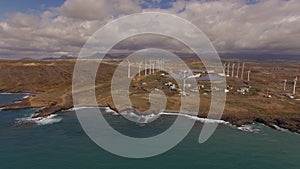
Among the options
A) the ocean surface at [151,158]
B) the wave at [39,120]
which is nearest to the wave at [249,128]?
the ocean surface at [151,158]

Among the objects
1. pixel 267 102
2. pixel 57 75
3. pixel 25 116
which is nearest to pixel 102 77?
pixel 57 75

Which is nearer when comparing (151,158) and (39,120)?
(151,158)

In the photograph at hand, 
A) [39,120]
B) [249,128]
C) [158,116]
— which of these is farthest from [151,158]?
[39,120]

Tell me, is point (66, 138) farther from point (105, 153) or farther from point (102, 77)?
point (102, 77)

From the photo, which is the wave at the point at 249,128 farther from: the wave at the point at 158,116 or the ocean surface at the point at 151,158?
the ocean surface at the point at 151,158

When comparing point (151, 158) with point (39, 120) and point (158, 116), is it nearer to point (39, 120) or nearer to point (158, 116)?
point (158, 116)

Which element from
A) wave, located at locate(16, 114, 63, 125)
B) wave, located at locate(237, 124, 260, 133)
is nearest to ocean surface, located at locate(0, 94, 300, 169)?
wave, located at locate(237, 124, 260, 133)

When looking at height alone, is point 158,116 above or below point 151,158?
above

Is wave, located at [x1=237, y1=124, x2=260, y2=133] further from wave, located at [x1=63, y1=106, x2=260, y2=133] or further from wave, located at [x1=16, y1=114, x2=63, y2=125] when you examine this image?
wave, located at [x1=16, y1=114, x2=63, y2=125]
